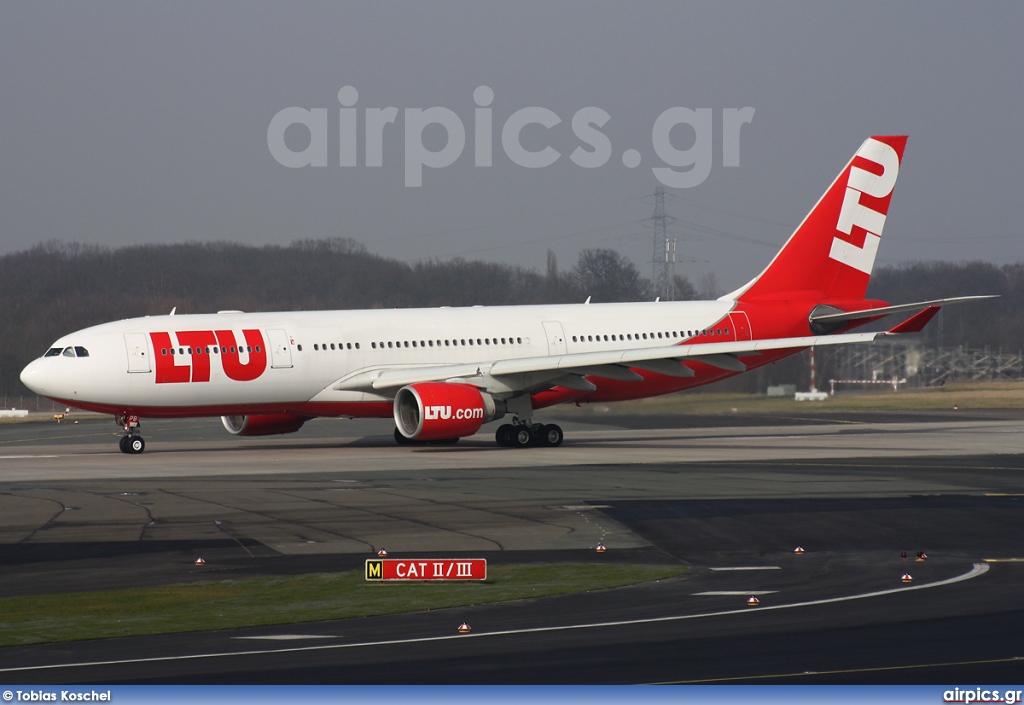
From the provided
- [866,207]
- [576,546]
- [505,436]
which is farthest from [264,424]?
[576,546]

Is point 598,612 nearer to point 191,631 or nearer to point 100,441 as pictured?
point 191,631

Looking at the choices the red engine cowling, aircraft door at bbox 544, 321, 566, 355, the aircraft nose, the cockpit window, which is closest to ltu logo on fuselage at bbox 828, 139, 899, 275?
aircraft door at bbox 544, 321, 566, 355

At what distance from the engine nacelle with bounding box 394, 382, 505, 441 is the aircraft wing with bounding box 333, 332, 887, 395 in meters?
0.72

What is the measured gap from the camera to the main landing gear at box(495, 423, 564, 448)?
122ft

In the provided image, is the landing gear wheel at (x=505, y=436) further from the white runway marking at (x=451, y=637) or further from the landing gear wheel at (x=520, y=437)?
the white runway marking at (x=451, y=637)

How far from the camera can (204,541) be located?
1805 centimetres

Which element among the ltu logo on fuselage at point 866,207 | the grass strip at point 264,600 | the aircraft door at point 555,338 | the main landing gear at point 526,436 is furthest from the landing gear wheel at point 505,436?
the grass strip at point 264,600

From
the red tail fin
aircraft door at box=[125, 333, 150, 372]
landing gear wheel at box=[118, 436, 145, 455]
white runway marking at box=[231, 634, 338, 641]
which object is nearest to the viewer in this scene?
white runway marking at box=[231, 634, 338, 641]

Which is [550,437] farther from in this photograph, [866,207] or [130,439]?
[866,207]

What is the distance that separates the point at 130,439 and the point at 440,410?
29.8 ft

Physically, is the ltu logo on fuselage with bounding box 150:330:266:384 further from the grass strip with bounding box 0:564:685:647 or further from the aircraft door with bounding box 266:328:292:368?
the grass strip with bounding box 0:564:685:647

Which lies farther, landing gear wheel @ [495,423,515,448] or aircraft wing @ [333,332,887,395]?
landing gear wheel @ [495,423,515,448]

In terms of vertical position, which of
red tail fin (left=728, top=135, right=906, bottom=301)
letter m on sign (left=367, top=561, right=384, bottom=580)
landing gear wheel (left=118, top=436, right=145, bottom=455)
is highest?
red tail fin (left=728, top=135, right=906, bottom=301)

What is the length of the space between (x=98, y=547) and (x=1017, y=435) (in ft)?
101
